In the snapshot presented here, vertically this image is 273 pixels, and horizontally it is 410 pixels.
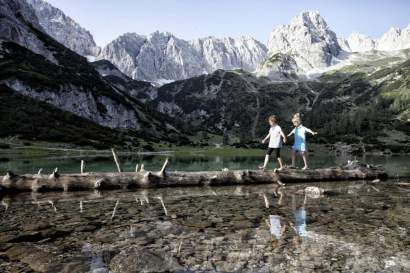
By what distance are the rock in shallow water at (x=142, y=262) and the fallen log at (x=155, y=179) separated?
609 inches

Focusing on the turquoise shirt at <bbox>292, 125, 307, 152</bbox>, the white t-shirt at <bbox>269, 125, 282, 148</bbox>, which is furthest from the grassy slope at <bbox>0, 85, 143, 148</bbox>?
the white t-shirt at <bbox>269, 125, 282, 148</bbox>

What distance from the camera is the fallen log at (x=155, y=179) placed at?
83.9 feet

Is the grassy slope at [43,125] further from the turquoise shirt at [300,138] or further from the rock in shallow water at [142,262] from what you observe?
the rock in shallow water at [142,262]

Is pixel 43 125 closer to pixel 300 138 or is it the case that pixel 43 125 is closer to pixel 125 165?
pixel 125 165

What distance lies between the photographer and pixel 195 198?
23.0 meters

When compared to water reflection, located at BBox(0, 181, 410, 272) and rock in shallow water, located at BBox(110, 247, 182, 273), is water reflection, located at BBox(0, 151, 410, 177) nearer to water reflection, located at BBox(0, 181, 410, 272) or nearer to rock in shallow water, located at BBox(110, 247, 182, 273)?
water reflection, located at BBox(0, 181, 410, 272)

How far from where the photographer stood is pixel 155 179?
28109 millimetres

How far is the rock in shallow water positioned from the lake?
0.03 m

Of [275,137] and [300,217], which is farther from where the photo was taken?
[275,137]

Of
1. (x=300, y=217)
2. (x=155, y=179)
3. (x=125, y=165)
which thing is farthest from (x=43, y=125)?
(x=300, y=217)

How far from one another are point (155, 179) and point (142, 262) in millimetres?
17659

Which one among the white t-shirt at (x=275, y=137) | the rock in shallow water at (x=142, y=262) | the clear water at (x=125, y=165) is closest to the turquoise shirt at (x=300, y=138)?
the white t-shirt at (x=275, y=137)

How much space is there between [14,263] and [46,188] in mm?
15863

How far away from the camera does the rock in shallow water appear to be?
10.2 m
